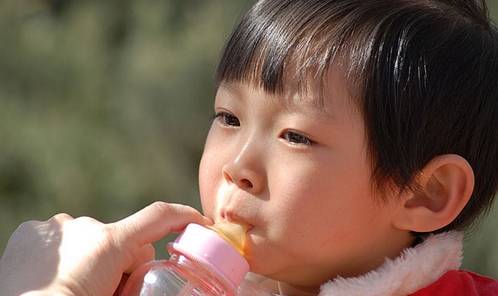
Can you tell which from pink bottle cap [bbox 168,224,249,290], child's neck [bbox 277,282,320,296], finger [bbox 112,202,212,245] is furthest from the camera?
child's neck [bbox 277,282,320,296]

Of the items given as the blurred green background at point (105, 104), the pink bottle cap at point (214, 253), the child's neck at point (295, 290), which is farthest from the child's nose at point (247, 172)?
the blurred green background at point (105, 104)

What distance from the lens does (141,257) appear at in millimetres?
1748

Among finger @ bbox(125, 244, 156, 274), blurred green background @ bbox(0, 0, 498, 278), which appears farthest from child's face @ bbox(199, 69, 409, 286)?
blurred green background @ bbox(0, 0, 498, 278)

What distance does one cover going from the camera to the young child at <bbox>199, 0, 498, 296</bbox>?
5.56 feet

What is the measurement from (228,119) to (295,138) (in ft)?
0.46

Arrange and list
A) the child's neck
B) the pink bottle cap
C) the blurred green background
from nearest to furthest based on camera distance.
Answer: the pink bottle cap
the child's neck
the blurred green background

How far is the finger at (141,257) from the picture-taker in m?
1.73

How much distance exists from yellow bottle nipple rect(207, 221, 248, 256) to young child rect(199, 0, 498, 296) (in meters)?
0.01

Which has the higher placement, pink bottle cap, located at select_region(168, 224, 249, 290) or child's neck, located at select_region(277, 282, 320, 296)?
pink bottle cap, located at select_region(168, 224, 249, 290)

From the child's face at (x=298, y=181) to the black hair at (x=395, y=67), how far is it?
3 centimetres

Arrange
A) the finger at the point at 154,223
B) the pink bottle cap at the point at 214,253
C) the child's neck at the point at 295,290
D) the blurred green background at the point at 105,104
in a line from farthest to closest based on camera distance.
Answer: the blurred green background at the point at 105,104
the child's neck at the point at 295,290
the finger at the point at 154,223
the pink bottle cap at the point at 214,253

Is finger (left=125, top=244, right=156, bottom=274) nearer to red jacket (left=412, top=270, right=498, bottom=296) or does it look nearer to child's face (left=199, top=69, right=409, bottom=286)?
child's face (left=199, top=69, right=409, bottom=286)

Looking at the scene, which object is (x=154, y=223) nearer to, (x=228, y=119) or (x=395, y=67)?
(x=228, y=119)

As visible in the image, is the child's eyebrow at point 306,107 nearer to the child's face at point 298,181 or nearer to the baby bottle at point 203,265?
the child's face at point 298,181
